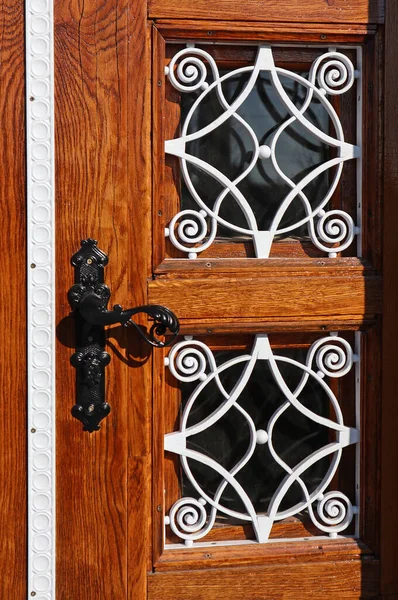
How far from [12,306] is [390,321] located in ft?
2.32

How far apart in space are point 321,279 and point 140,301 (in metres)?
0.34

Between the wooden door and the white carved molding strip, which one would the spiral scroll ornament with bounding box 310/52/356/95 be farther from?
the white carved molding strip

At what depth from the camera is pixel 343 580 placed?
1464 millimetres

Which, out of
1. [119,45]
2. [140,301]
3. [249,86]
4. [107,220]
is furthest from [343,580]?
[119,45]

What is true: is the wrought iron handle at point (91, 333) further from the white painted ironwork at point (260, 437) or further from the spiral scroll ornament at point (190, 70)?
the spiral scroll ornament at point (190, 70)

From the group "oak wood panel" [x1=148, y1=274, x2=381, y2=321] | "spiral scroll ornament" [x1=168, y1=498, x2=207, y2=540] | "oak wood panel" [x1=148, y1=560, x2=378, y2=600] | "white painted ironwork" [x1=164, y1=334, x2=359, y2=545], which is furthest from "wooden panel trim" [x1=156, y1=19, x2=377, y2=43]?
"oak wood panel" [x1=148, y1=560, x2=378, y2=600]

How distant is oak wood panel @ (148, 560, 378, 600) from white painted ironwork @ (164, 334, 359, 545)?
2.5 inches

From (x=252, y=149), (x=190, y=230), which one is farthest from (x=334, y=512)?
(x=252, y=149)

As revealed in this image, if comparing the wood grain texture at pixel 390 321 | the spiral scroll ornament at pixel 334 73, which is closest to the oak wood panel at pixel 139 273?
the spiral scroll ornament at pixel 334 73

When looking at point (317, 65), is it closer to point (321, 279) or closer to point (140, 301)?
point (321, 279)

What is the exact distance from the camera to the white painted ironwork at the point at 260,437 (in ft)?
4.64

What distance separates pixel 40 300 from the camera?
1358mm

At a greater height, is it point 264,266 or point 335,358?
point 264,266

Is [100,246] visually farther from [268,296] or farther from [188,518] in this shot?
[188,518]
